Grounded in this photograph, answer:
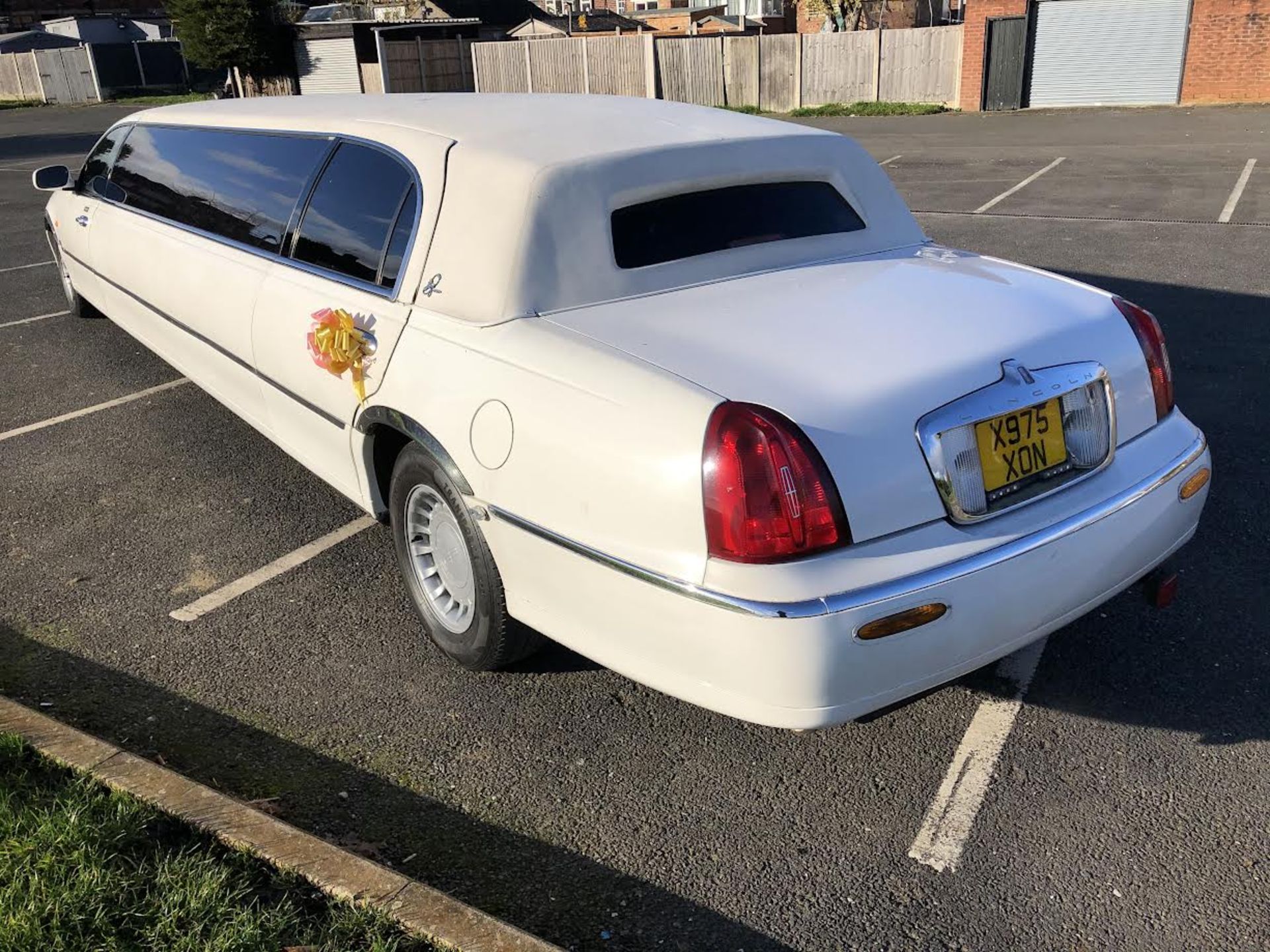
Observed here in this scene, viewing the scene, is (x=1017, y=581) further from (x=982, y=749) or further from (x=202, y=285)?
(x=202, y=285)

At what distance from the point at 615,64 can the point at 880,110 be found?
312 inches

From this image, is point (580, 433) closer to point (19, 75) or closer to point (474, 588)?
point (474, 588)

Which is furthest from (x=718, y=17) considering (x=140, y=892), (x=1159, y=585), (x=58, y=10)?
(x=140, y=892)

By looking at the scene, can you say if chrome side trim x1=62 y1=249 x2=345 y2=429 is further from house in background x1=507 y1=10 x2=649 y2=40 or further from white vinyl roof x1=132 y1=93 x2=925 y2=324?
house in background x1=507 y1=10 x2=649 y2=40

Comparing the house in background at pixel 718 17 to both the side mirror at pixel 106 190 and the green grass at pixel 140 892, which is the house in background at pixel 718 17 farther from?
the green grass at pixel 140 892

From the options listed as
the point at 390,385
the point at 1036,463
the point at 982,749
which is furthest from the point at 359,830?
the point at 1036,463

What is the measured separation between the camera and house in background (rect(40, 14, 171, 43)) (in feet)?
166

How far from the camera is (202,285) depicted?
4.62 meters

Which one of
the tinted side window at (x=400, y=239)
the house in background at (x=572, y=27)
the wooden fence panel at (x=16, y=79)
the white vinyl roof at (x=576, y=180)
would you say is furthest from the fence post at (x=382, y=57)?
the tinted side window at (x=400, y=239)

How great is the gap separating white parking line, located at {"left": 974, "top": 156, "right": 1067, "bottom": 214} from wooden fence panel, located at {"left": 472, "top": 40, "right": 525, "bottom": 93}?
63.7 ft

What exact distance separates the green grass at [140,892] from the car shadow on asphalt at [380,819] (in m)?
A: 0.26

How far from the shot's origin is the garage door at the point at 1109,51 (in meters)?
23.6

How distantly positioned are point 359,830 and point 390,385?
4.32 feet

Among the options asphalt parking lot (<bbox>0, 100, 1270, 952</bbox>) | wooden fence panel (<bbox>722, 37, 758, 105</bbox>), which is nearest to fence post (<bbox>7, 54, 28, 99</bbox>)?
wooden fence panel (<bbox>722, 37, 758, 105</bbox>)
